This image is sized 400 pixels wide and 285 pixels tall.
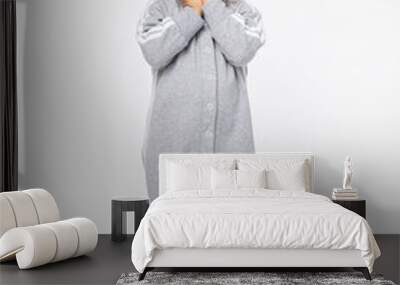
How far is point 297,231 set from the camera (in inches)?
175

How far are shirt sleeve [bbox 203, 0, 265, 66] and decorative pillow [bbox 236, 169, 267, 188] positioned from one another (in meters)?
1.20

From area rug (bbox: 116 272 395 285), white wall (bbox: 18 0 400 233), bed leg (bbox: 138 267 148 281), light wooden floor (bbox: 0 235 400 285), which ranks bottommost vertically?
light wooden floor (bbox: 0 235 400 285)

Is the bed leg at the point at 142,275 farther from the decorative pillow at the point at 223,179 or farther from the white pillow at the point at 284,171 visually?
the white pillow at the point at 284,171

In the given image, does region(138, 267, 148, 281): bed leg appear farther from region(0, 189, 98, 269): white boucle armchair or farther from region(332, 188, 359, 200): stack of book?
region(332, 188, 359, 200): stack of book

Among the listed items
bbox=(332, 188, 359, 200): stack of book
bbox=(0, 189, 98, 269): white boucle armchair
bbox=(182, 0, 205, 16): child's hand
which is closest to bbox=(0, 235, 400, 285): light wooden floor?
bbox=(0, 189, 98, 269): white boucle armchair

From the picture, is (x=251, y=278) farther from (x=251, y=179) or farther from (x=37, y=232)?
(x=37, y=232)

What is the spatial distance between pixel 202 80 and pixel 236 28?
2.00 ft

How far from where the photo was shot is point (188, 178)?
6.01 meters

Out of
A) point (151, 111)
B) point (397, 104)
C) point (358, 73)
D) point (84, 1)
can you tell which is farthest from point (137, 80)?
point (397, 104)

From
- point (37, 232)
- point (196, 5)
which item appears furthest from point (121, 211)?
point (196, 5)

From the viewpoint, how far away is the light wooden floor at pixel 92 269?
4.58m

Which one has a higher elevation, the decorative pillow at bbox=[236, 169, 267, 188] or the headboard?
the headboard

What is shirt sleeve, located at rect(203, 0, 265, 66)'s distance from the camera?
6.43m

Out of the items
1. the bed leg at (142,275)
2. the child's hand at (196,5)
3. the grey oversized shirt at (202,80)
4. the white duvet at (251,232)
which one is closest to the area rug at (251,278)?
the bed leg at (142,275)
